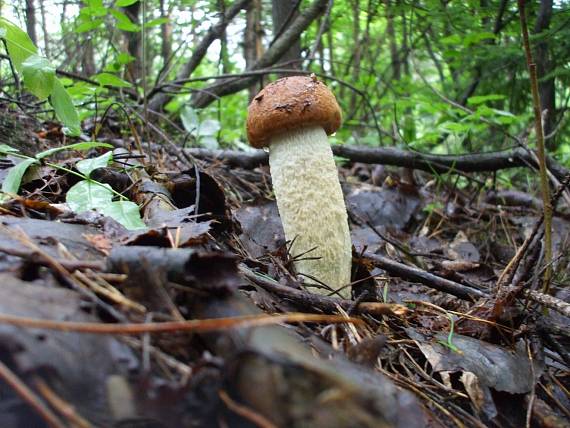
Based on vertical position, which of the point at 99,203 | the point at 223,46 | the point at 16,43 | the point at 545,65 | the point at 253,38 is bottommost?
the point at 99,203

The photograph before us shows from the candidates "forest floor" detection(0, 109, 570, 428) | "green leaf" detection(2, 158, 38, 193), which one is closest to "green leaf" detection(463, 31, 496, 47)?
"forest floor" detection(0, 109, 570, 428)

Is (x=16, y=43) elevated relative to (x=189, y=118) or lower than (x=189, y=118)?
elevated

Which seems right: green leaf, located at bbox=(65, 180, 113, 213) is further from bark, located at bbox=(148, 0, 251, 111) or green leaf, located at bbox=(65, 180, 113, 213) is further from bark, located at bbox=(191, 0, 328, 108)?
bark, located at bbox=(148, 0, 251, 111)

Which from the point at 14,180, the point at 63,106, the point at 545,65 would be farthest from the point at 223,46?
the point at 14,180

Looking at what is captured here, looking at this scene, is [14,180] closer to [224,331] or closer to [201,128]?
[224,331]

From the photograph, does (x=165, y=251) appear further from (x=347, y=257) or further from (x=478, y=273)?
(x=478, y=273)

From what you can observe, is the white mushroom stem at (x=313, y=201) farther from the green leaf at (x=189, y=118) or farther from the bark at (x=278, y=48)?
the bark at (x=278, y=48)
